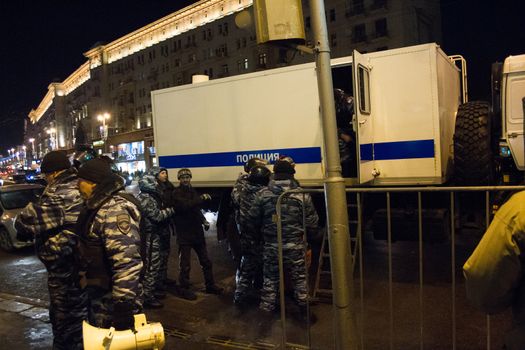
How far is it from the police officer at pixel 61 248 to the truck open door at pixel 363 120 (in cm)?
372

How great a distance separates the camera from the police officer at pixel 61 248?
3404 millimetres

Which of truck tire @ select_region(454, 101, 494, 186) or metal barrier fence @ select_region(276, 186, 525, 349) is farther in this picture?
truck tire @ select_region(454, 101, 494, 186)

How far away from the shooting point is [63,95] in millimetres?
102312

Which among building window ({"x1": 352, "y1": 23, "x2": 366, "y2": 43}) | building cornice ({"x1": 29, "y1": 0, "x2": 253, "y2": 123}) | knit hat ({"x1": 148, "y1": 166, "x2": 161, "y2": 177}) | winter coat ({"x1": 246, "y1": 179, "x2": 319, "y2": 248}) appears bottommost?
winter coat ({"x1": 246, "y1": 179, "x2": 319, "y2": 248})

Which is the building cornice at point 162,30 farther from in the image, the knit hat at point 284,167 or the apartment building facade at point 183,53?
the knit hat at point 284,167

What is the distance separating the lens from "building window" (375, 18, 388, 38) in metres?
37.7

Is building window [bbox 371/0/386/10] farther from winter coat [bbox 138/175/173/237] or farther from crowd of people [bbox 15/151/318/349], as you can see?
crowd of people [bbox 15/151/318/349]

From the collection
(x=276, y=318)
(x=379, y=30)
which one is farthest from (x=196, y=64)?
(x=276, y=318)

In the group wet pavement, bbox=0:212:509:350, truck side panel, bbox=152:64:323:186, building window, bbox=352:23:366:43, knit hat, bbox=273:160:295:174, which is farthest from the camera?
building window, bbox=352:23:366:43

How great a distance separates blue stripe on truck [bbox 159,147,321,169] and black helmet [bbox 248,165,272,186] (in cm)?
162

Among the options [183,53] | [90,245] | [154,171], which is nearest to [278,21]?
[90,245]

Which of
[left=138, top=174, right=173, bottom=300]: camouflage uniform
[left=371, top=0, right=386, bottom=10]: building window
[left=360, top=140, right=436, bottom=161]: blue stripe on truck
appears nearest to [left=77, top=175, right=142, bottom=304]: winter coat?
[left=138, top=174, right=173, bottom=300]: camouflage uniform

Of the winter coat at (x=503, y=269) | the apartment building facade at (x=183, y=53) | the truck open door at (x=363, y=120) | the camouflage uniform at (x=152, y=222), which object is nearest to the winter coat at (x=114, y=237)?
the winter coat at (x=503, y=269)

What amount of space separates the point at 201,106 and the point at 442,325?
5388mm
